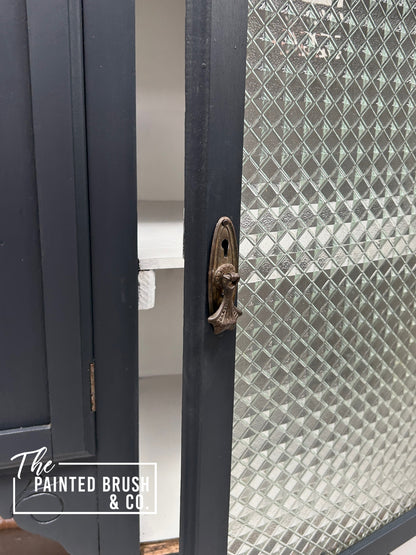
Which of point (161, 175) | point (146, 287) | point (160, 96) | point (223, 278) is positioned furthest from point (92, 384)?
point (160, 96)

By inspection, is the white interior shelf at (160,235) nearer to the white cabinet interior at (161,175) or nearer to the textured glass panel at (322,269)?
the white cabinet interior at (161,175)

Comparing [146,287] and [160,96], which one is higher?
[160,96]

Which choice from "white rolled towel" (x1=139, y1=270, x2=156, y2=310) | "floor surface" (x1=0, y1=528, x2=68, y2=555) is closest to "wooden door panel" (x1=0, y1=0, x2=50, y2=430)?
"white rolled towel" (x1=139, y1=270, x2=156, y2=310)

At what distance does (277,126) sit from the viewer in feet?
1.69

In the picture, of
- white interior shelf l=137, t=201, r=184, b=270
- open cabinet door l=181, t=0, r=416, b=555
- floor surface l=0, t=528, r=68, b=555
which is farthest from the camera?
floor surface l=0, t=528, r=68, b=555

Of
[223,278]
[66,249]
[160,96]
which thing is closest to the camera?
[223,278]

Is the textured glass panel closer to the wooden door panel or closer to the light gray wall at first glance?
the wooden door panel

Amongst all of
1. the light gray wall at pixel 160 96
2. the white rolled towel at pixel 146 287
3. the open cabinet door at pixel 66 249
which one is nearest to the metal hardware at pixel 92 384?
the open cabinet door at pixel 66 249

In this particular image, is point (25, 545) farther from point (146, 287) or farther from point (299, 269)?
point (299, 269)

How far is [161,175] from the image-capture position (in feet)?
2.93

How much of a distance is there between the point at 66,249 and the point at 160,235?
0.16 metres

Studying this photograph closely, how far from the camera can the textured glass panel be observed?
52cm

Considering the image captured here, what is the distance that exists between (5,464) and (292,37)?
639mm

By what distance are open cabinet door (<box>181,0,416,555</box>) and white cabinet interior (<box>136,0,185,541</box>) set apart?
19cm
